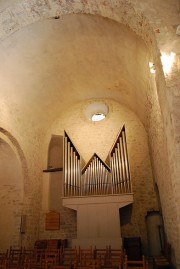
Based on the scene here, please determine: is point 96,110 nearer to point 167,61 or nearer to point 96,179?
point 96,179

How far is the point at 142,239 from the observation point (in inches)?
328

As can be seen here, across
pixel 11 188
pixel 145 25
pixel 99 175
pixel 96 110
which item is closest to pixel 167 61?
pixel 145 25

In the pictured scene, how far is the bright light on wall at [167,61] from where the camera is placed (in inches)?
169

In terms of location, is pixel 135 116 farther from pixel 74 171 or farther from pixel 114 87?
pixel 74 171

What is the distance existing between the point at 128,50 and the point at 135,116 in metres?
3.76

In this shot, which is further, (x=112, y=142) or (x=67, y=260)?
(x=112, y=142)

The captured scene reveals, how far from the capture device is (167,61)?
4371 mm

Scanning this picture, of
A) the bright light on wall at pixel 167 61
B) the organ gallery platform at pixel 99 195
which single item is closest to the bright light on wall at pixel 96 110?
the organ gallery platform at pixel 99 195

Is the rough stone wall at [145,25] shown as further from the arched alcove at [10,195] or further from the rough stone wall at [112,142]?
the arched alcove at [10,195]

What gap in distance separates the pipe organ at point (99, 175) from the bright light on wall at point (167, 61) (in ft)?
14.6

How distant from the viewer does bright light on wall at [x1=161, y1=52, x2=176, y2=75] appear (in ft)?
14.1

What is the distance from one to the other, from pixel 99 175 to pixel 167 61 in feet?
15.9

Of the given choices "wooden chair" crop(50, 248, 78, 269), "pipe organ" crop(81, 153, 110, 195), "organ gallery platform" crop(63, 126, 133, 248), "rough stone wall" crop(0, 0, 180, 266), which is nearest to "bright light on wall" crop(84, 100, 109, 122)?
"organ gallery platform" crop(63, 126, 133, 248)

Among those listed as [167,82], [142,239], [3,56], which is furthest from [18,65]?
[142,239]
